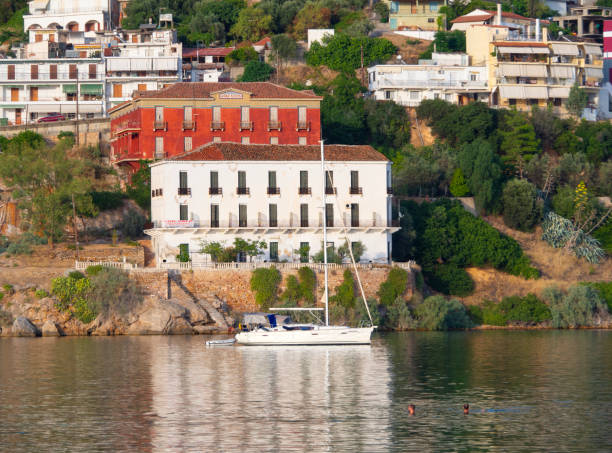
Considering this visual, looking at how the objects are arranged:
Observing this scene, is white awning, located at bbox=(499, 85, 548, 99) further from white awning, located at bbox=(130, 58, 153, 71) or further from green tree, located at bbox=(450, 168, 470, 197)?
white awning, located at bbox=(130, 58, 153, 71)

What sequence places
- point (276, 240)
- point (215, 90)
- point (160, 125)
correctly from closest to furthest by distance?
point (276, 240)
point (160, 125)
point (215, 90)

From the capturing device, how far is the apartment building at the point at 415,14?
404 ft

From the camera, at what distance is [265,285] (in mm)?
69438

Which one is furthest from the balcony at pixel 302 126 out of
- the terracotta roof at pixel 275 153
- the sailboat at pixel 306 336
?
the sailboat at pixel 306 336

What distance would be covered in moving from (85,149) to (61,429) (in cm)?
5666

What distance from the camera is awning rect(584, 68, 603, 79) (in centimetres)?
10956

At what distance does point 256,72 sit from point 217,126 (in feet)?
75.4

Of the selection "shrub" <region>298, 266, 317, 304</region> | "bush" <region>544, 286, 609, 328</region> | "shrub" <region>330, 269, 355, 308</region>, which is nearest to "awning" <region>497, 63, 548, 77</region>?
"bush" <region>544, 286, 609, 328</region>

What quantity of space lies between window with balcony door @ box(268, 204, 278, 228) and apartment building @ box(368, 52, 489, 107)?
102 feet

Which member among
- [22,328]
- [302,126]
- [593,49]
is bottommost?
[22,328]

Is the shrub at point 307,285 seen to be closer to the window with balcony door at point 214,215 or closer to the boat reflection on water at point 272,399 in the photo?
the window with balcony door at point 214,215

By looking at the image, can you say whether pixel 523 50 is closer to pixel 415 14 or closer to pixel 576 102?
pixel 576 102

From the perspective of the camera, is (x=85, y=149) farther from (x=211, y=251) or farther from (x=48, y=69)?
(x=211, y=251)

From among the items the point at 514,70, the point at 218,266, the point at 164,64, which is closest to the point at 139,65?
the point at 164,64
